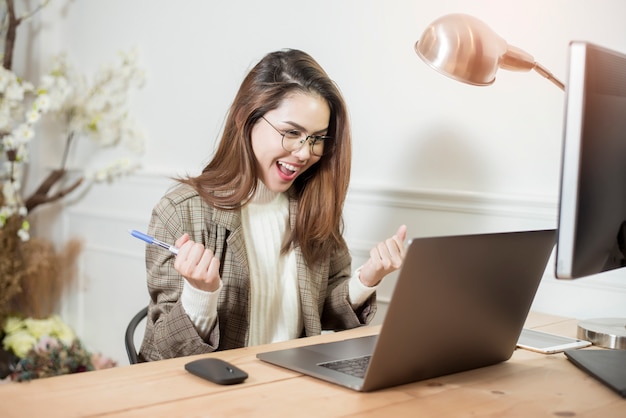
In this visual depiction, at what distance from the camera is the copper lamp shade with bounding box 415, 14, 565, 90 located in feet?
5.03

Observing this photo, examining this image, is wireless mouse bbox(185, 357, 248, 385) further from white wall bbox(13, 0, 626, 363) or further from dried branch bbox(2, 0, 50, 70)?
dried branch bbox(2, 0, 50, 70)

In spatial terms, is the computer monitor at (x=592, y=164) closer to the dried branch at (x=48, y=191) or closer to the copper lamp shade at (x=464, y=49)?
the copper lamp shade at (x=464, y=49)

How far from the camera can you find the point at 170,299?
164 centimetres

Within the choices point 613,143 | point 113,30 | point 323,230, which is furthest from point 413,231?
point 113,30

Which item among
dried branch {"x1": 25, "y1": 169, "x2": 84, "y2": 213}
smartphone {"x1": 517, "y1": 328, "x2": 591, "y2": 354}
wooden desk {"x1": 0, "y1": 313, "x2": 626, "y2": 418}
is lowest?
wooden desk {"x1": 0, "y1": 313, "x2": 626, "y2": 418}

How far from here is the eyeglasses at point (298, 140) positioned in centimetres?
180

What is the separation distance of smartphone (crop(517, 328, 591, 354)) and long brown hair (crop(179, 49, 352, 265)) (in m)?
0.58

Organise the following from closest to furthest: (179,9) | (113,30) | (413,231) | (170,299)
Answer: (170,299) < (413,231) < (179,9) < (113,30)

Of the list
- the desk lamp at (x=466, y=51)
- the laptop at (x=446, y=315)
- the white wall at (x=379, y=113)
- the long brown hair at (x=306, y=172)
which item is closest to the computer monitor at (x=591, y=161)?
the laptop at (x=446, y=315)

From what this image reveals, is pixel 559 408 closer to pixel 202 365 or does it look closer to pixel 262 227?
pixel 202 365

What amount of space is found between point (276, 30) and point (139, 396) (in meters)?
1.70

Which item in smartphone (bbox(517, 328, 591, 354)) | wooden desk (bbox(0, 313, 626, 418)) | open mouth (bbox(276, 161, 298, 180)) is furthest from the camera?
open mouth (bbox(276, 161, 298, 180))

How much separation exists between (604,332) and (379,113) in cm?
99

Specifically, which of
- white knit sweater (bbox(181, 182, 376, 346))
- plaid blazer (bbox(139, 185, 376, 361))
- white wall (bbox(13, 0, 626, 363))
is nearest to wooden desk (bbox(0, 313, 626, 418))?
plaid blazer (bbox(139, 185, 376, 361))
